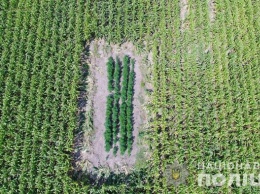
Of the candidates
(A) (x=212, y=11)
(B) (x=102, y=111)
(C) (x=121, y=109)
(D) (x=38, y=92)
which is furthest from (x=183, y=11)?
(D) (x=38, y=92)

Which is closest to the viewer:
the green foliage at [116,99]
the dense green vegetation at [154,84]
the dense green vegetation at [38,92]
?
the dense green vegetation at [38,92]

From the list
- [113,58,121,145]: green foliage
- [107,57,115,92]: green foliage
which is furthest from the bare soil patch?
[107,57,115,92]: green foliage

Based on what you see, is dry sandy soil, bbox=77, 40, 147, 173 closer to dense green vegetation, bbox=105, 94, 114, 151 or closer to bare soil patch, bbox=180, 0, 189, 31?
dense green vegetation, bbox=105, 94, 114, 151

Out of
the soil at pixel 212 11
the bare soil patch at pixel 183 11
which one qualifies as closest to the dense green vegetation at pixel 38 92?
the bare soil patch at pixel 183 11

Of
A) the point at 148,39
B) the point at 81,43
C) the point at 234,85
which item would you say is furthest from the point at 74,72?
the point at 234,85

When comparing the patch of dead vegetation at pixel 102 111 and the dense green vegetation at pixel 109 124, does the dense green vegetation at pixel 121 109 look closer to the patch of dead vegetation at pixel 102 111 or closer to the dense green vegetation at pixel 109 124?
the dense green vegetation at pixel 109 124

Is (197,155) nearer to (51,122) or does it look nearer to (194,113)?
(194,113)
